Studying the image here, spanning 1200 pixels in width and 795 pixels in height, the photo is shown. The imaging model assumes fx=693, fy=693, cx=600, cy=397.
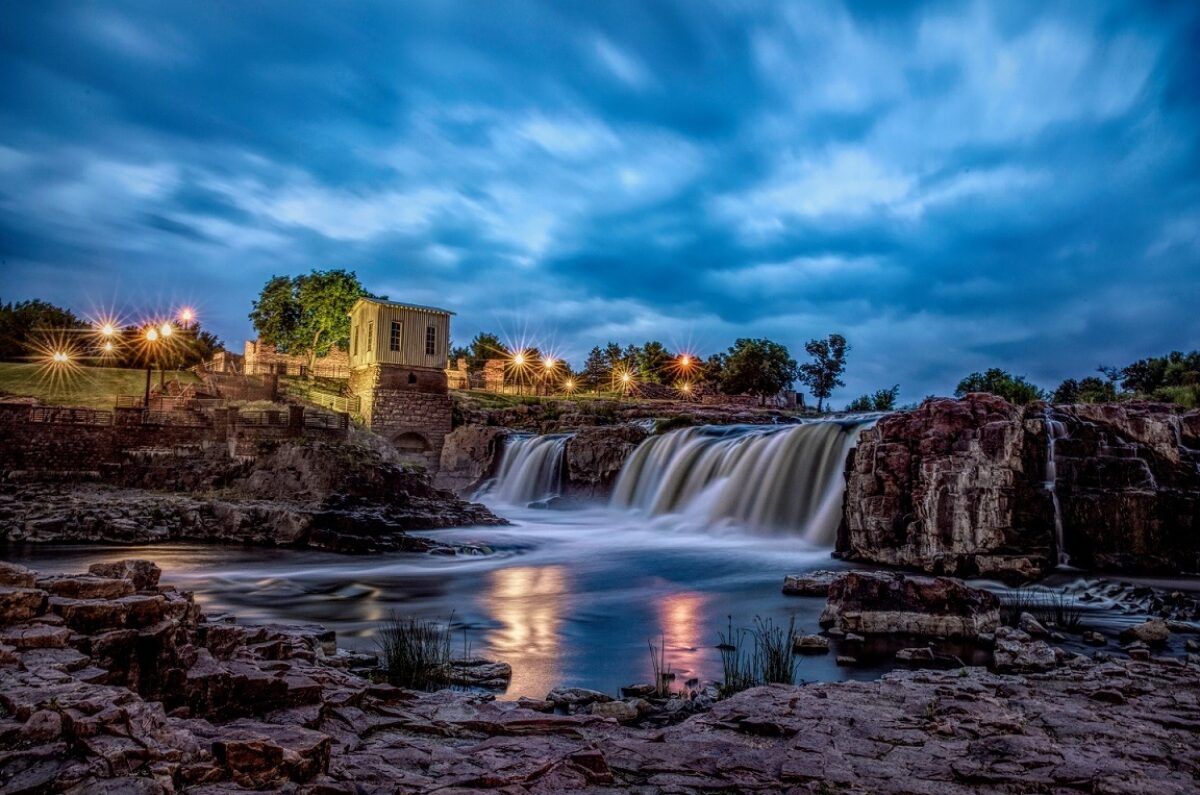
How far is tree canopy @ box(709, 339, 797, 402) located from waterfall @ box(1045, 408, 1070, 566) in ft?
159

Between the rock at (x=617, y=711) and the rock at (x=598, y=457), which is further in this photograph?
the rock at (x=598, y=457)

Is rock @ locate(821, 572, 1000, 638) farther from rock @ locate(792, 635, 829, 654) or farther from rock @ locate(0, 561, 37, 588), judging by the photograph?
rock @ locate(0, 561, 37, 588)

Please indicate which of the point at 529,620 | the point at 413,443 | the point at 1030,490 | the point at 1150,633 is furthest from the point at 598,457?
the point at 1150,633

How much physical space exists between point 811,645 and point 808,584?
4.38 metres

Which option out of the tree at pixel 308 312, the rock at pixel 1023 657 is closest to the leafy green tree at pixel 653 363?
the tree at pixel 308 312

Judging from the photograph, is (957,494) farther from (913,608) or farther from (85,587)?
(85,587)

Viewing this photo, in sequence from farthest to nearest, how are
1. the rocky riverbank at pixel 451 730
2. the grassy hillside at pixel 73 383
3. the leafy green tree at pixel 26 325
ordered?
the leafy green tree at pixel 26 325
the grassy hillside at pixel 73 383
the rocky riverbank at pixel 451 730

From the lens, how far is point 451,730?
206 inches

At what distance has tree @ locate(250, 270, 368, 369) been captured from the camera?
193 ft

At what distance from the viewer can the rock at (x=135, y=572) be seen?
6633 millimetres

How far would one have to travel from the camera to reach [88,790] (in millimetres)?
3059

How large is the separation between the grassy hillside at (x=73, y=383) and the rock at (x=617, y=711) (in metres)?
36.5

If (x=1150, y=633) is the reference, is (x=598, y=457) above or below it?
above

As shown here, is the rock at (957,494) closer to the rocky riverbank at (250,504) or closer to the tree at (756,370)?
the rocky riverbank at (250,504)
